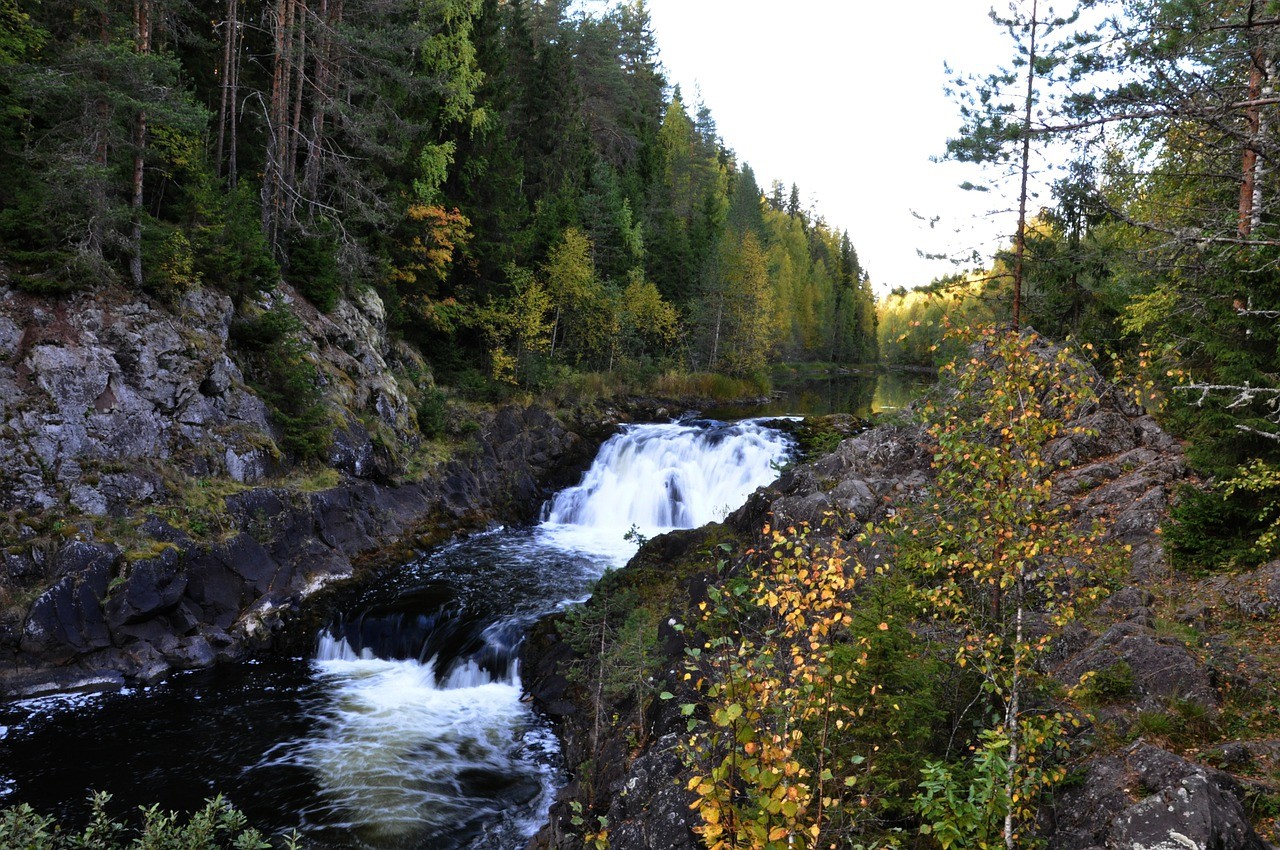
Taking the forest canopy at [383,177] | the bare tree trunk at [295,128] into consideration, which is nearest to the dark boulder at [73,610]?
the forest canopy at [383,177]

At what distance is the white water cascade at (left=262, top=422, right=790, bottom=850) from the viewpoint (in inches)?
374

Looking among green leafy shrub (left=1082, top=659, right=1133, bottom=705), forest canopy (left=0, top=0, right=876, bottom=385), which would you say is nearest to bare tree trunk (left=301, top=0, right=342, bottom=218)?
forest canopy (left=0, top=0, right=876, bottom=385)

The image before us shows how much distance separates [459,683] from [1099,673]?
10.6 meters

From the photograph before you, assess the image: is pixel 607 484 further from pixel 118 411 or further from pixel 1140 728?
pixel 1140 728

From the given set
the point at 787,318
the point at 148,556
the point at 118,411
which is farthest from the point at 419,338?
the point at 787,318

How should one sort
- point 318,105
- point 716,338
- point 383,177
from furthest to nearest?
point 716,338, point 383,177, point 318,105

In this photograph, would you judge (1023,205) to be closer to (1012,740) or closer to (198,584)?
(1012,740)

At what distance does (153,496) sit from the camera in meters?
13.1

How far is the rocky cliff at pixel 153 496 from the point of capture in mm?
11484

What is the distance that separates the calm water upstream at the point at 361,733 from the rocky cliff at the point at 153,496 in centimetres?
93

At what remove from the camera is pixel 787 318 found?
66750 mm

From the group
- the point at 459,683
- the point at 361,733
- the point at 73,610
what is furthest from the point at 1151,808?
the point at 73,610

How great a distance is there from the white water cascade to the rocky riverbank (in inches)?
36.3

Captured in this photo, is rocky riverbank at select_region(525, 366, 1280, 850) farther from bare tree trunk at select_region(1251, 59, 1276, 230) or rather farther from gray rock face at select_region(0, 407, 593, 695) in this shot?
gray rock face at select_region(0, 407, 593, 695)
